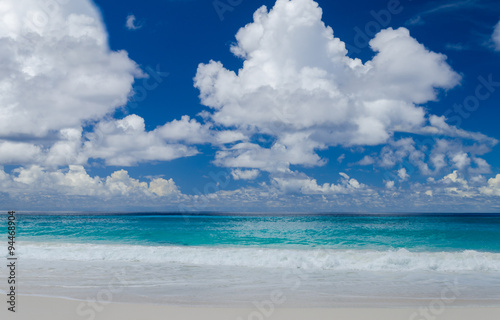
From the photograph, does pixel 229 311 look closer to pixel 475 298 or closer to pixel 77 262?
pixel 475 298

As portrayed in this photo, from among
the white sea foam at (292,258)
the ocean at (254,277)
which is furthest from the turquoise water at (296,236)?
the ocean at (254,277)

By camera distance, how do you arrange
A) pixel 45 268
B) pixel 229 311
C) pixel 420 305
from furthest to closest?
pixel 45 268 → pixel 420 305 → pixel 229 311

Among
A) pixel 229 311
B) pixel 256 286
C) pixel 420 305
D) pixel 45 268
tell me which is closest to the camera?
pixel 229 311

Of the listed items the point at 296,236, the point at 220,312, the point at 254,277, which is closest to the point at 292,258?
the point at 254,277

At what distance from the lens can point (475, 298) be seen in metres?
10.7

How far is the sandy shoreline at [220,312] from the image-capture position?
857 cm

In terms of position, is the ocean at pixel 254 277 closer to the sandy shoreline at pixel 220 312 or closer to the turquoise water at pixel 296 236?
the sandy shoreline at pixel 220 312

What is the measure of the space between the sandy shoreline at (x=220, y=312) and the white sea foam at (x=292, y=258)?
23.1 ft

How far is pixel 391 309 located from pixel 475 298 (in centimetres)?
338

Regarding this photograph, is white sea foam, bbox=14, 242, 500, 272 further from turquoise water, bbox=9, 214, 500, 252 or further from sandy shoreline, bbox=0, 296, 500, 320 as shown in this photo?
turquoise water, bbox=9, 214, 500, 252

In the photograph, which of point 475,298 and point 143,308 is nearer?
point 143,308

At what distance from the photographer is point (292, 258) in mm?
18391

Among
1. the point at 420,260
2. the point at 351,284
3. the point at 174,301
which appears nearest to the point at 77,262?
the point at 174,301

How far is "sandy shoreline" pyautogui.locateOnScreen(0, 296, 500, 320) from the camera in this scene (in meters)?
8.57
